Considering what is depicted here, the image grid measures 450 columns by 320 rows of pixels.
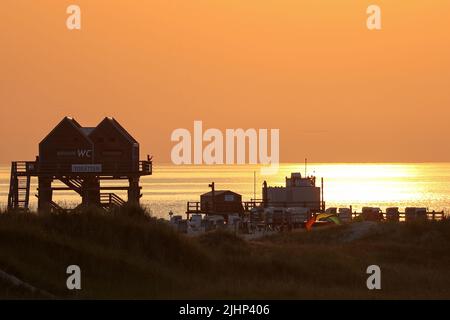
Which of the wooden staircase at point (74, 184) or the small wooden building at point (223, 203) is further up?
the wooden staircase at point (74, 184)

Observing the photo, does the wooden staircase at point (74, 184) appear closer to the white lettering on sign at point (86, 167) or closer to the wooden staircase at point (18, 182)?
the white lettering on sign at point (86, 167)

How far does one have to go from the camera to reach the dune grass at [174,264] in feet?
112

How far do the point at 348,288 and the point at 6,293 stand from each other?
1302 centimetres

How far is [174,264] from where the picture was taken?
131 ft

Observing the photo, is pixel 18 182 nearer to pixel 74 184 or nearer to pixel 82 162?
pixel 74 184

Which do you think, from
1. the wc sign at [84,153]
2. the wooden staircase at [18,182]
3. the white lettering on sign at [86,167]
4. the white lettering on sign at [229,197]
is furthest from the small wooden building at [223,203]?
the wooden staircase at [18,182]
